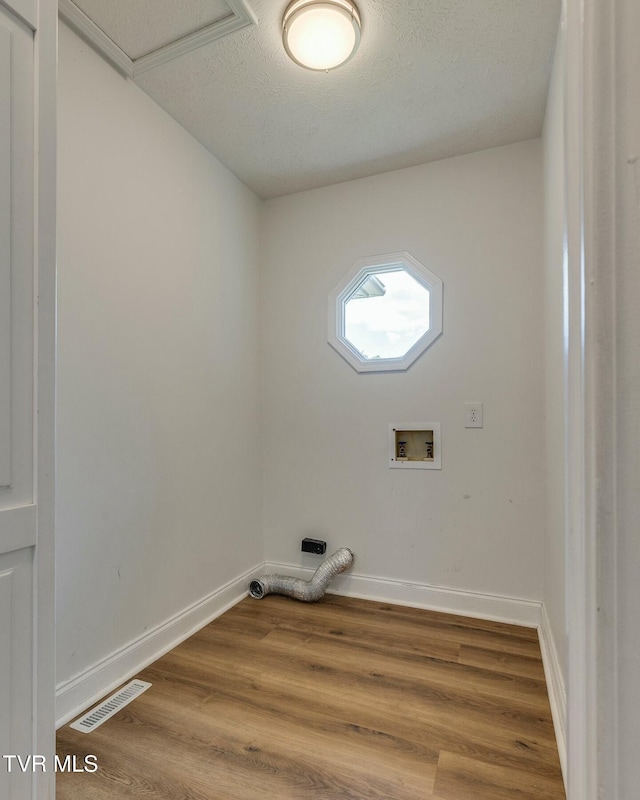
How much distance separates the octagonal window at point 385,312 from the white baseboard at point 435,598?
125cm

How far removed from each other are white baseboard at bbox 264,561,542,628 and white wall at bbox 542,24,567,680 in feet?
0.69

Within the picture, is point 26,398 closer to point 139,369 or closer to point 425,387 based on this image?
point 139,369

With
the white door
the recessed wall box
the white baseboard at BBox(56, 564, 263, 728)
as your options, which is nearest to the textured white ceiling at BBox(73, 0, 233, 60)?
the white door

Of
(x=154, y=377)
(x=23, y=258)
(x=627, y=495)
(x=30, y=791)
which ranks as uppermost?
(x=23, y=258)

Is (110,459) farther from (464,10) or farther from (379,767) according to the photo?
(464,10)

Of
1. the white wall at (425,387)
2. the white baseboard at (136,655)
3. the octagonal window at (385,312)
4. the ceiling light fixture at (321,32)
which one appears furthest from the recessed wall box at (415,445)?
the ceiling light fixture at (321,32)

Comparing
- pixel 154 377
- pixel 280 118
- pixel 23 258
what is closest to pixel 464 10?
pixel 280 118

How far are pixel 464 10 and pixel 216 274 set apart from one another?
1.57 m

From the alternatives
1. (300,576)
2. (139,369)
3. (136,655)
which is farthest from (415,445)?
(136,655)

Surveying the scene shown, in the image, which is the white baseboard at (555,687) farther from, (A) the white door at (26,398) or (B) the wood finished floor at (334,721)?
(A) the white door at (26,398)

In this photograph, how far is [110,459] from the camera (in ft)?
5.82

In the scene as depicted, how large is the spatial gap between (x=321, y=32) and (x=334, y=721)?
8.02ft

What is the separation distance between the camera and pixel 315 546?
106 inches

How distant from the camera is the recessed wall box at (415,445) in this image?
Result: 2.49 metres
